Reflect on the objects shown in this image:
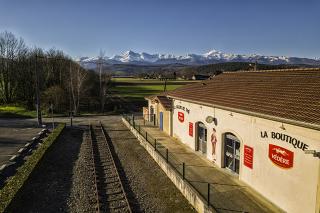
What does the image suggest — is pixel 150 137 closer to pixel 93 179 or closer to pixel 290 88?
pixel 93 179

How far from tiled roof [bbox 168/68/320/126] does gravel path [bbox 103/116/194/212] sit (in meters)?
4.84

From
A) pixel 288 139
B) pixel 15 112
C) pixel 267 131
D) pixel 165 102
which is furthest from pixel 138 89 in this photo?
pixel 288 139

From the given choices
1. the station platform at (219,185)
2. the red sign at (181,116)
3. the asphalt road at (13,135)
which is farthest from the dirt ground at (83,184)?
the red sign at (181,116)

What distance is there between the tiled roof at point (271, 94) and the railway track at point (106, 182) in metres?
6.56

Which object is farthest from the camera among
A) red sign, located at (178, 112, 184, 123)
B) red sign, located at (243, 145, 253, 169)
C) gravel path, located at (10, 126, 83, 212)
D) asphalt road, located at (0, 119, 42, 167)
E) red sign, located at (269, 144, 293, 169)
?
red sign, located at (178, 112, 184, 123)

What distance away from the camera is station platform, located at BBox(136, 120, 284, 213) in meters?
11.8

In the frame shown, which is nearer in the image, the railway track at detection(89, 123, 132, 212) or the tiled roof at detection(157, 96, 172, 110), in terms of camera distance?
the railway track at detection(89, 123, 132, 212)

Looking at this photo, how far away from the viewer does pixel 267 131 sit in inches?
492

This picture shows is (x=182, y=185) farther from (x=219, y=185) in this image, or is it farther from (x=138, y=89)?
(x=138, y=89)

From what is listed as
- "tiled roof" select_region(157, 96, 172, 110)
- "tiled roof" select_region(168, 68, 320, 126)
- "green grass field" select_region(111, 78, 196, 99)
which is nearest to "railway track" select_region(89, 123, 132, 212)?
"tiled roof" select_region(157, 96, 172, 110)

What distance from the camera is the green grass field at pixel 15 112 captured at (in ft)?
130

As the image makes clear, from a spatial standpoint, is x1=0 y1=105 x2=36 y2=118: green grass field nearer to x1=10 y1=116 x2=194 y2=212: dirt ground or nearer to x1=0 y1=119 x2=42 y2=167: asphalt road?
x1=0 y1=119 x2=42 y2=167: asphalt road

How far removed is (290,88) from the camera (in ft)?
46.9

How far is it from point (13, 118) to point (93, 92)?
1786cm
